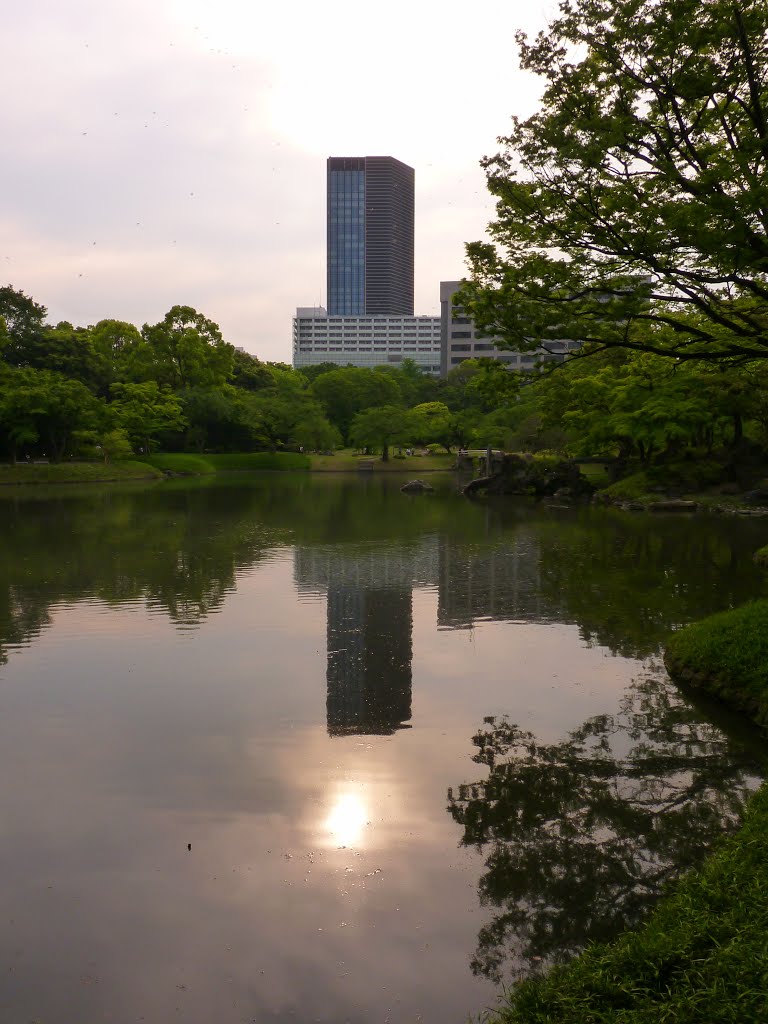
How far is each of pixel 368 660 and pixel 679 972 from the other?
7543mm

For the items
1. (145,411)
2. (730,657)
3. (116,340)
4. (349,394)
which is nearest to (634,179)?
(730,657)

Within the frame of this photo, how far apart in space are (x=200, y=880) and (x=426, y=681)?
5.07m

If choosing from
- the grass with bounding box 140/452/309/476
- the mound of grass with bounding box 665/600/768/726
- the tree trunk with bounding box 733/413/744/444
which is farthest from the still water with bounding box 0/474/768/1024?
the grass with bounding box 140/452/309/476

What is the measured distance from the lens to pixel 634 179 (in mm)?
10453

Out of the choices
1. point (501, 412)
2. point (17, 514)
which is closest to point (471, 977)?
point (17, 514)

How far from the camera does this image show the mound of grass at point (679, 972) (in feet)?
12.0

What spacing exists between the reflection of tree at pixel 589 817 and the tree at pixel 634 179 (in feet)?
18.1

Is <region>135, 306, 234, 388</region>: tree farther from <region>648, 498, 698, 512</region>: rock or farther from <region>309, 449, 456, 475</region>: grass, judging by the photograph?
<region>648, 498, 698, 512</region>: rock

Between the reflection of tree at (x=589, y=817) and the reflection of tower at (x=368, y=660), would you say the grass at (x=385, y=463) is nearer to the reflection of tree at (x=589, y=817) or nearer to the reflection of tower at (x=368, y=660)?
the reflection of tower at (x=368, y=660)

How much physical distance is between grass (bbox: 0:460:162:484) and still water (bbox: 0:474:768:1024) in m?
35.6

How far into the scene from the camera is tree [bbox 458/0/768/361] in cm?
936

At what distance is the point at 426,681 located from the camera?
1048 cm

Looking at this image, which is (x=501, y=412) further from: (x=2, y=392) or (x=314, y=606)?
(x=314, y=606)

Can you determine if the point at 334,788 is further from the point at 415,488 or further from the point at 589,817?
the point at 415,488
